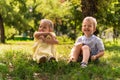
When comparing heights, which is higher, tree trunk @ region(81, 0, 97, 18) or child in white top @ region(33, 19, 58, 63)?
tree trunk @ region(81, 0, 97, 18)

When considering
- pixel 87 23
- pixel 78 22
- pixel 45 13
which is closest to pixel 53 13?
pixel 45 13

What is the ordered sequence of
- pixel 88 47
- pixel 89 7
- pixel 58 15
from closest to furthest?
pixel 88 47 → pixel 89 7 → pixel 58 15

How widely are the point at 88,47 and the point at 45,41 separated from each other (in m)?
1.02

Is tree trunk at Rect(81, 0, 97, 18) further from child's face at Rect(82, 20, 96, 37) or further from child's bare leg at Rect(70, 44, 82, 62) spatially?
child's bare leg at Rect(70, 44, 82, 62)

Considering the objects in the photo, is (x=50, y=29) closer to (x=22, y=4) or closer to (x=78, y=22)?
(x=78, y=22)

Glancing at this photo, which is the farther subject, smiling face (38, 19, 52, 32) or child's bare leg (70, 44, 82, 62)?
smiling face (38, 19, 52, 32)

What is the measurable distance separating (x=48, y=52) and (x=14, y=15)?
32.5m

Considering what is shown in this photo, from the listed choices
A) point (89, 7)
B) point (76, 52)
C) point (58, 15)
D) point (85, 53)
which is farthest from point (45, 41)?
point (58, 15)

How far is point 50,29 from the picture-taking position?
28.8 ft

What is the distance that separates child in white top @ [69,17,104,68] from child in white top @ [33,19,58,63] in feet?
1.62

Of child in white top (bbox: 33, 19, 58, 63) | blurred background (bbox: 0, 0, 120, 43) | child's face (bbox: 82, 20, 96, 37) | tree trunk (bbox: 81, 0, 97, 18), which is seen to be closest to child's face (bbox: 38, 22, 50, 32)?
child in white top (bbox: 33, 19, 58, 63)

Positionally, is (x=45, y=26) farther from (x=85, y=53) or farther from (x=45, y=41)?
(x=85, y=53)

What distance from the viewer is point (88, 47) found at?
848cm

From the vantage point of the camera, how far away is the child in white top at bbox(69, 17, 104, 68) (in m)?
8.46
